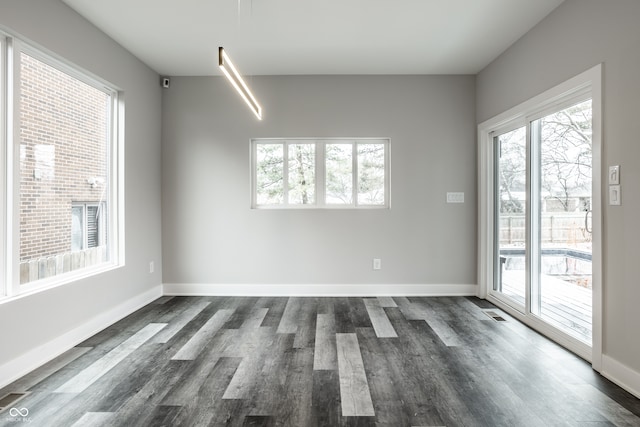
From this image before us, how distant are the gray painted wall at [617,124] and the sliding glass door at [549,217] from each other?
285mm

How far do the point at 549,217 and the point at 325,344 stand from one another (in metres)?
2.32

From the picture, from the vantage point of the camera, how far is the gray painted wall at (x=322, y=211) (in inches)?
177

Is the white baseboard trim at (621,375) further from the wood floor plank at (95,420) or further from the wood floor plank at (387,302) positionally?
the wood floor plank at (95,420)

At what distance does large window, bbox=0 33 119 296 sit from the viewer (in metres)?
2.46

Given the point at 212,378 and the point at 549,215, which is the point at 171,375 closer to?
the point at 212,378

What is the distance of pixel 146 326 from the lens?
339 centimetres

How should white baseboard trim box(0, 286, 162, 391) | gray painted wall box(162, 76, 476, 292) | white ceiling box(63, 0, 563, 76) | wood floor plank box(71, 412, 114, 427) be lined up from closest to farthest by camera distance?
wood floor plank box(71, 412, 114, 427) → white baseboard trim box(0, 286, 162, 391) → white ceiling box(63, 0, 563, 76) → gray painted wall box(162, 76, 476, 292)

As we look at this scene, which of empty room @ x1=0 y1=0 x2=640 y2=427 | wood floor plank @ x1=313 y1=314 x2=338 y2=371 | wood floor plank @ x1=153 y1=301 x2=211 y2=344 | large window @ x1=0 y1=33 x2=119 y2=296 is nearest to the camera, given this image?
empty room @ x1=0 y1=0 x2=640 y2=427

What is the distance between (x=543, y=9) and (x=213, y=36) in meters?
3.02

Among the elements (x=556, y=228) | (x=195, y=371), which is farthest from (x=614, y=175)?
(x=195, y=371)

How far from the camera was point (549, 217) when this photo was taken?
315cm

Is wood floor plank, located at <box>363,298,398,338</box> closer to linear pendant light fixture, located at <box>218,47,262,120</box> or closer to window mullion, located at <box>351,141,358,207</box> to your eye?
window mullion, located at <box>351,141,358,207</box>

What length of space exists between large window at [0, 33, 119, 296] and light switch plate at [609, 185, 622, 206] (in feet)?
13.7

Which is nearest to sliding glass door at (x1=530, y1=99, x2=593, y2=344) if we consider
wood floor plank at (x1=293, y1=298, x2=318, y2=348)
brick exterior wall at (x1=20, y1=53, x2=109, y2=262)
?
wood floor plank at (x1=293, y1=298, x2=318, y2=348)
